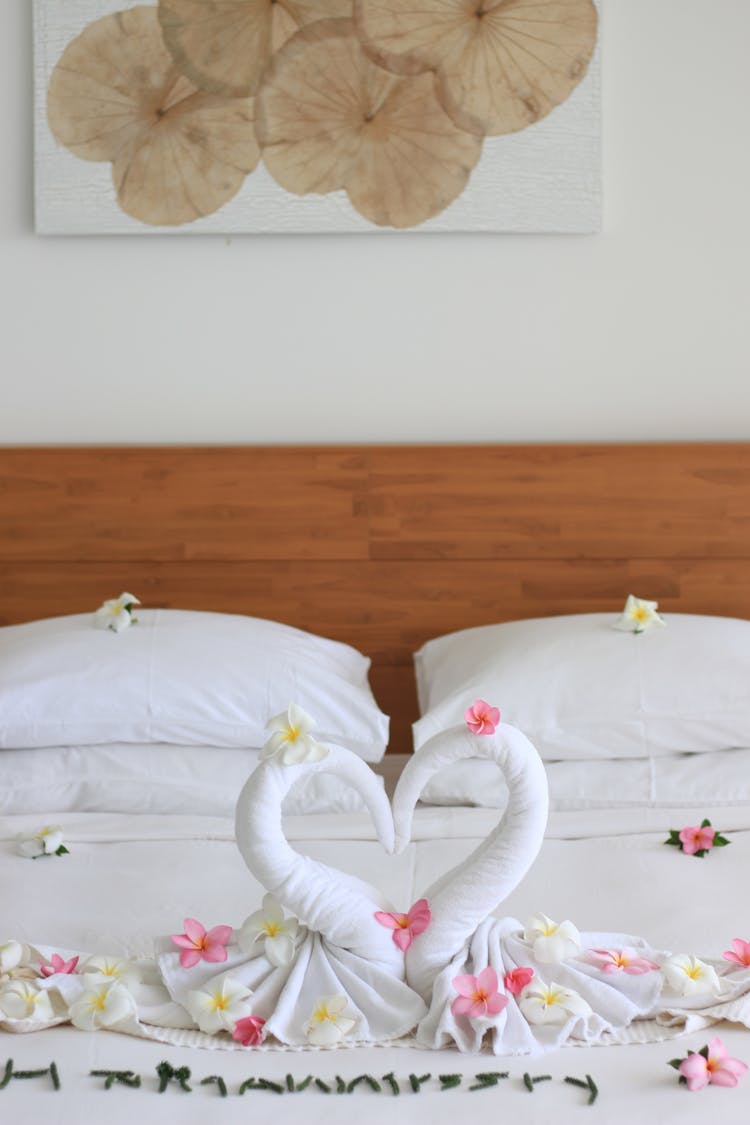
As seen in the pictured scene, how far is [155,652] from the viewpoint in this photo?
242 centimetres

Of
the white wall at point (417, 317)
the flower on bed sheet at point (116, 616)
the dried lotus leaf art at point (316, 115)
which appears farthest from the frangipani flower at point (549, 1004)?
the dried lotus leaf art at point (316, 115)

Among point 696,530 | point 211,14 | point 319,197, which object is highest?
point 211,14

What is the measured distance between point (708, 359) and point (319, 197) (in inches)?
34.3

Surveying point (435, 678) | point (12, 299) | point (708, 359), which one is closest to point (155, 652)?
point (435, 678)

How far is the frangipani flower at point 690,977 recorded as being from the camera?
150 centimetres

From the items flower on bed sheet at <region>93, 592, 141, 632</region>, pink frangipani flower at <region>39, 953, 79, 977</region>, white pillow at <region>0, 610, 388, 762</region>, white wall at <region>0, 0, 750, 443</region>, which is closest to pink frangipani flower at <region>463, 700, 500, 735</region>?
pink frangipani flower at <region>39, 953, 79, 977</region>

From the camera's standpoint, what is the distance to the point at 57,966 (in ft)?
5.10

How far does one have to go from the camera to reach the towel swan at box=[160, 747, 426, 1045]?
4.87 feet

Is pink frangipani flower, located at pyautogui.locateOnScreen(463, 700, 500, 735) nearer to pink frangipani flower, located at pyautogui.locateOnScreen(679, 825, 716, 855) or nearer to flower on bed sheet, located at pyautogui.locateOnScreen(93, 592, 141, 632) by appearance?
pink frangipani flower, located at pyautogui.locateOnScreen(679, 825, 716, 855)

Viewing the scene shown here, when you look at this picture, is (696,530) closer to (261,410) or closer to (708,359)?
(708,359)

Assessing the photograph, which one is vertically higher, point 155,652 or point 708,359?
point 708,359

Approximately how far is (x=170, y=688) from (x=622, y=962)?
3.49 feet

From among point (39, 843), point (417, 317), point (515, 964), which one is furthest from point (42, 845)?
point (417, 317)

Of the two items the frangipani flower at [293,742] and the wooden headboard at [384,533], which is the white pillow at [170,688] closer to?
the wooden headboard at [384,533]
